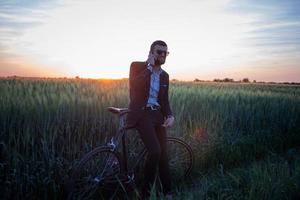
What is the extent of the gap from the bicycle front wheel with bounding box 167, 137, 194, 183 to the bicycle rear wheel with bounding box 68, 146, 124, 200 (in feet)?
4.11

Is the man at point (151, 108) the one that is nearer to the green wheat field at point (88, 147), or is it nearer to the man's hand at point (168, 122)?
the man's hand at point (168, 122)

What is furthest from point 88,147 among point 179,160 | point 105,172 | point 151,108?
point 179,160

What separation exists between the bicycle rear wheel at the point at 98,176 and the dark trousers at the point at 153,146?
399 mm

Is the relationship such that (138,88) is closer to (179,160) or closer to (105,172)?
(105,172)

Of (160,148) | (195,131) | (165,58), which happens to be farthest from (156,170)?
(195,131)

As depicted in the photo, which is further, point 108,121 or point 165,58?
point 108,121

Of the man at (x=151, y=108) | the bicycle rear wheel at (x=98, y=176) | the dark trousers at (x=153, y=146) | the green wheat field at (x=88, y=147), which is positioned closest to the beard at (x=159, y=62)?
the man at (x=151, y=108)

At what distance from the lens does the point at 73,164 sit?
5270 millimetres

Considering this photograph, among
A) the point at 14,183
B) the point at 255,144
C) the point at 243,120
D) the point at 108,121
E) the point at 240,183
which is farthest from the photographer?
the point at 243,120

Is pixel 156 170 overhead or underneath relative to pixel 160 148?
underneath

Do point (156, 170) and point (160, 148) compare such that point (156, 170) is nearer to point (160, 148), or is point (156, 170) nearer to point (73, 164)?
→ point (160, 148)

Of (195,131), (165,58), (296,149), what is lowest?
(296,149)

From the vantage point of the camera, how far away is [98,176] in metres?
4.99

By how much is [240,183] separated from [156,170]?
3.72 feet
